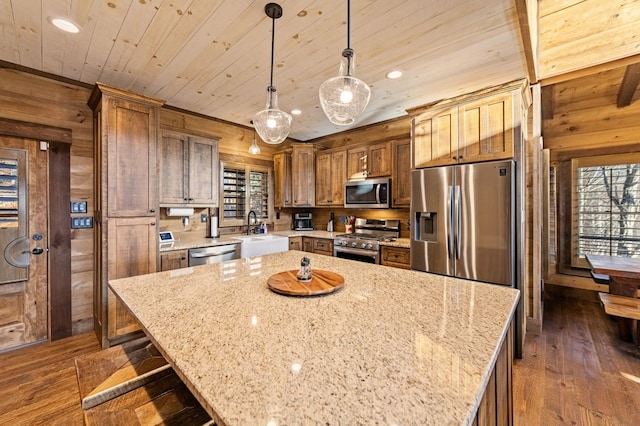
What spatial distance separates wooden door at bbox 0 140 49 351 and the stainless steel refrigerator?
3.71m

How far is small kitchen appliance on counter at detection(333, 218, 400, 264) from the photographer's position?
11.6 feet

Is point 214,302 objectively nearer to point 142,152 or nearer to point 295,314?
point 295,314

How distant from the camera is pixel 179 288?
4.77ft

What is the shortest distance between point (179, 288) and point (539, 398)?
256 centimetres

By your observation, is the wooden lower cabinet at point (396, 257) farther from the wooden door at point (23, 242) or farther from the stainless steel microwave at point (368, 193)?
the wooden door at point (23, 242)

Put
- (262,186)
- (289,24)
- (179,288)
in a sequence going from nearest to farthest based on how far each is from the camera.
A: (179,288) → (289,24) → (262,186)

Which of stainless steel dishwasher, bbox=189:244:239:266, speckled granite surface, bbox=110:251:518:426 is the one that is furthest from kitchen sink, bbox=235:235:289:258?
speckled granite surface, bbox=110:251:518:426

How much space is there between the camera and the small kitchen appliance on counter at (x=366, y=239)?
3549mm

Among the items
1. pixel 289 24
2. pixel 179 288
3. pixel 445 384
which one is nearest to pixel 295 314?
pixel 445 384

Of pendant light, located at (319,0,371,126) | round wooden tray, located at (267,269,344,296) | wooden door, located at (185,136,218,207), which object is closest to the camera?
round wooden tray, located at (267,269,344,296)

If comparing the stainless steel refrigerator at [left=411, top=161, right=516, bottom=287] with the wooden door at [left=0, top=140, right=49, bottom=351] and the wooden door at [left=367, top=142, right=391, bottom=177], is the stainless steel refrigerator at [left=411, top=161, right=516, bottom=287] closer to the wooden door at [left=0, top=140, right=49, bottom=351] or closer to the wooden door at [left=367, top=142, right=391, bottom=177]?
the wooden door at [left=367, top=142, right=391, bottom=177]

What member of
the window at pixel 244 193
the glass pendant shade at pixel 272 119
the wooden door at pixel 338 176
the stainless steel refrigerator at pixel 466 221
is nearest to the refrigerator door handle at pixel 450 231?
the stainless steel refrigerator at pixel 466 221

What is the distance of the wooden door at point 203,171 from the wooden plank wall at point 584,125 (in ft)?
14.0

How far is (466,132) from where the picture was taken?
8.59 ft
